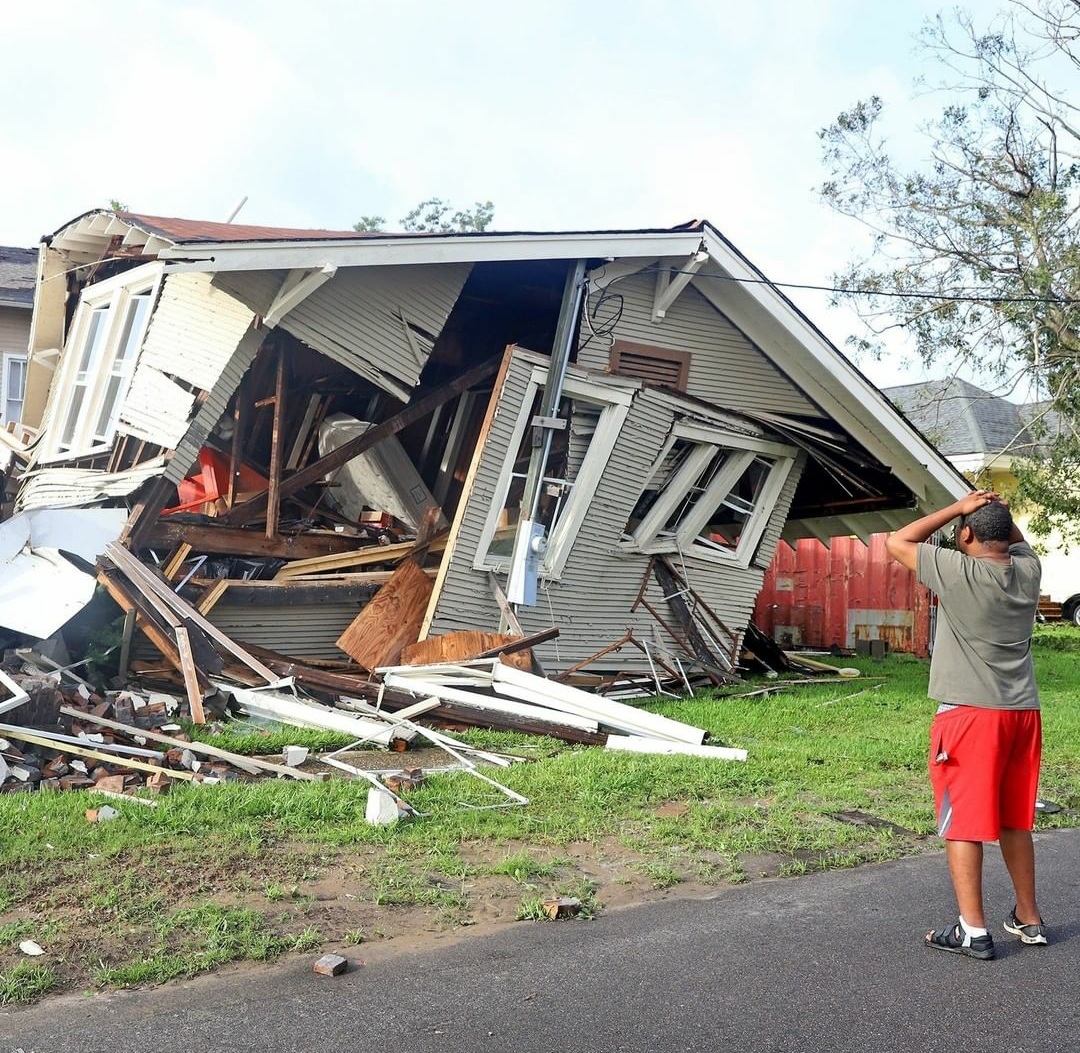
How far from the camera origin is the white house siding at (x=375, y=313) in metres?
10.5

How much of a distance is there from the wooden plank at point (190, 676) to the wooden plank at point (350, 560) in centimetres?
243

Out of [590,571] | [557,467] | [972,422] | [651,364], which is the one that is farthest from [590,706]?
[972,422]

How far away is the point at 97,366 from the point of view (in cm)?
1272

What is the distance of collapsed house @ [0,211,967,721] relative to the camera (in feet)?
33.8

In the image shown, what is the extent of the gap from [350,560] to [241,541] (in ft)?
3.63

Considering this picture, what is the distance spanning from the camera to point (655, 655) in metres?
12.8

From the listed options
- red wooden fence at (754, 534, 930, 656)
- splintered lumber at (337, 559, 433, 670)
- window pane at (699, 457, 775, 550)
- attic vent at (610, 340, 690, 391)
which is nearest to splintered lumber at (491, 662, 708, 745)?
splintered lumber at (337, 559, 433, 670)

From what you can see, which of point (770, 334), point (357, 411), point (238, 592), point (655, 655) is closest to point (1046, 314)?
point (770, 334)

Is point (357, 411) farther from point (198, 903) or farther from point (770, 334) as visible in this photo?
point (198, 903)

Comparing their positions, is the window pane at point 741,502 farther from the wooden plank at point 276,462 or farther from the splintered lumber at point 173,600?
the splintered lumber at point 173,600

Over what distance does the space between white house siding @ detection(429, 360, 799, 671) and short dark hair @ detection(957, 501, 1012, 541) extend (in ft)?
22.1

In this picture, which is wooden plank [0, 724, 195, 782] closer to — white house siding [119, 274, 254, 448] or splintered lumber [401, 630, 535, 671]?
splintered lumber [401, 630, 535, 671]

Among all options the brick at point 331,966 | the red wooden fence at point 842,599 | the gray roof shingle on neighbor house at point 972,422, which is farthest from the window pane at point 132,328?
the gray roof shingle on neighbor house at point 972,422

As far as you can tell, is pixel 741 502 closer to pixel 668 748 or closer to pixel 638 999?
pixel 668 748
